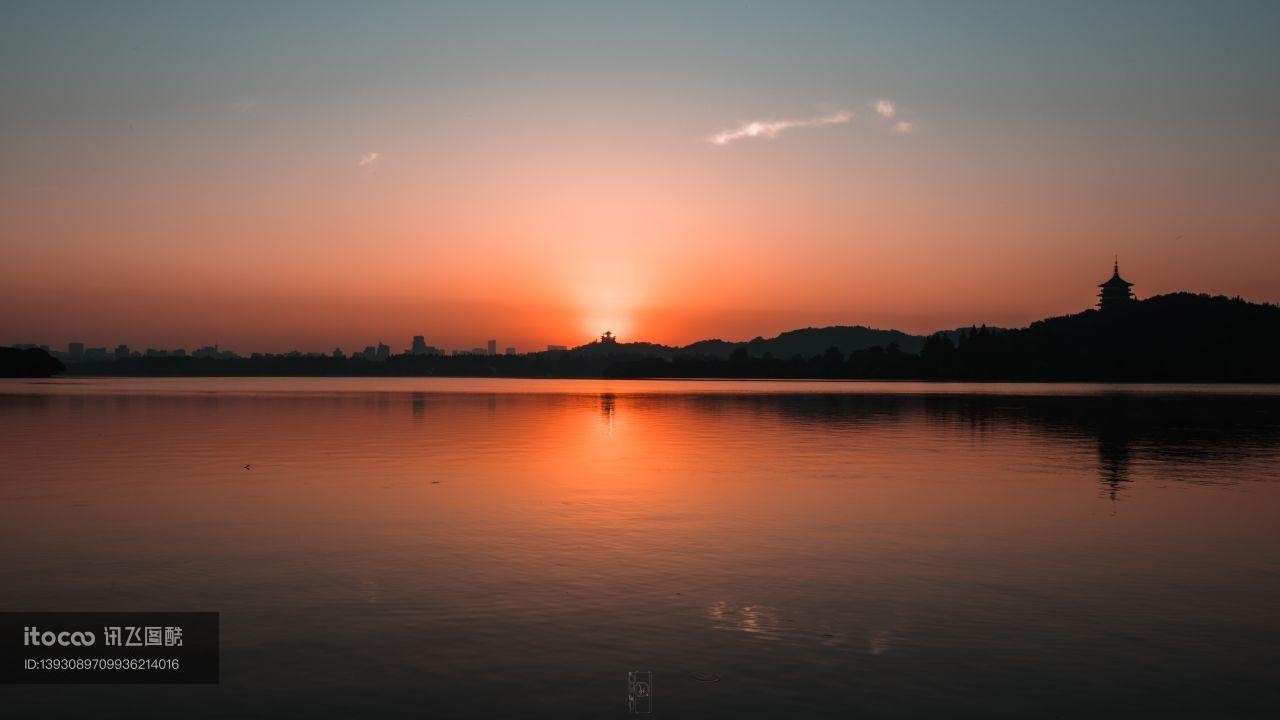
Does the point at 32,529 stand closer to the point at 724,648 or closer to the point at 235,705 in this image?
the point at 235,705

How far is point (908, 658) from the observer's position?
1338 cm

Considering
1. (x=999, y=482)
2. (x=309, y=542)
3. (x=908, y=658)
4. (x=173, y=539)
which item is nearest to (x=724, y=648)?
(x=908, y=658)

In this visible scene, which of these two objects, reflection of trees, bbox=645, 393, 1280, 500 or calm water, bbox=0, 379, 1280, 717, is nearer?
calm water, bbox=0, 379, 1280, 717

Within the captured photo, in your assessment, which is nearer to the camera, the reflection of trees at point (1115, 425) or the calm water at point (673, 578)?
the calm water at point (673, 578)

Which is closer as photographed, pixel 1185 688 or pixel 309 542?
pixel 1185 688

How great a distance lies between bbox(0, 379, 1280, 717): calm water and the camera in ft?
40.0

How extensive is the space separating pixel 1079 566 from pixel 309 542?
17.1m

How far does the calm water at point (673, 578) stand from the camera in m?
12.2

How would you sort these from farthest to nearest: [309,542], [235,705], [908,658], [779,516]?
1. [779,516]
2. [309,542]
3. [908,658]
4. [235,705]

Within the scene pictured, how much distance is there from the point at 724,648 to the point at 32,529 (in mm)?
18831

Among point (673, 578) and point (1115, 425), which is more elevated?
point (1115, 425)

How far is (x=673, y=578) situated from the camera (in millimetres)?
18281

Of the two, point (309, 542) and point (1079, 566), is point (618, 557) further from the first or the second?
point (1079, 566)

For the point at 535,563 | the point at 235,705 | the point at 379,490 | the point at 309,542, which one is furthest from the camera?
the point at 379,490
